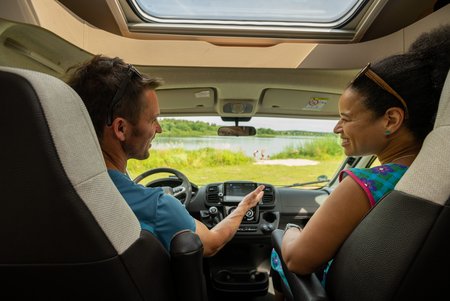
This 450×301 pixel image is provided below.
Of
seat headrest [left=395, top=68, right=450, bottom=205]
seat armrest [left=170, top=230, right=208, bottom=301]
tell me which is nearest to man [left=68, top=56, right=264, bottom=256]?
seat armrest [left=170, top=230, right=208, bottom=301]

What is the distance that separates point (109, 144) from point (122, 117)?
123mm

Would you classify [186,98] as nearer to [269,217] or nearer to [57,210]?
[269,217]

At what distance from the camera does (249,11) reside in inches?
108

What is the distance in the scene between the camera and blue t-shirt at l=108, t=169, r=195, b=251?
4.60ft

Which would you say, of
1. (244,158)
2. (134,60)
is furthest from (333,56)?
(134,60)

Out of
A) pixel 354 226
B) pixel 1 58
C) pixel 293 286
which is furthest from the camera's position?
pixel 1 58

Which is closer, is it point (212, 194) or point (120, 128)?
point (120, 128)

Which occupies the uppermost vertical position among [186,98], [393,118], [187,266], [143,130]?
[393,118]

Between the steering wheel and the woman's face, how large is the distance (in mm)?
1587

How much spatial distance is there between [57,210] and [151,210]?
575mm

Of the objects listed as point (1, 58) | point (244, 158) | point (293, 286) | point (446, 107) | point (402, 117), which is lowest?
point (244, 158)

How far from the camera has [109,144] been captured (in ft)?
4.96

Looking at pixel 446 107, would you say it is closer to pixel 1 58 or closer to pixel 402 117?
pixel 402 117

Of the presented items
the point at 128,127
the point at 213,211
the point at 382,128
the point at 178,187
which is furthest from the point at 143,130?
the point at 213,211
